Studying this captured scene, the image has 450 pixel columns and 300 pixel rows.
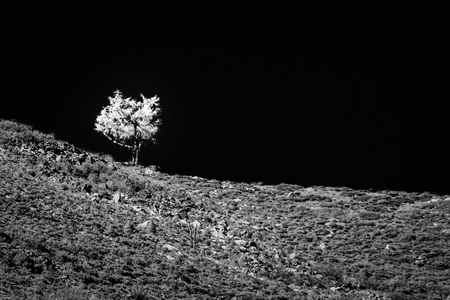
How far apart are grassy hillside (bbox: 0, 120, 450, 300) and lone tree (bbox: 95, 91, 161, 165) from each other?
13937 mm

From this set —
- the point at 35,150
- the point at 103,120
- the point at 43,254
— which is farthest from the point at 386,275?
the point at 103,120

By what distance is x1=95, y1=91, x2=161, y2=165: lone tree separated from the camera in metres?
52.5

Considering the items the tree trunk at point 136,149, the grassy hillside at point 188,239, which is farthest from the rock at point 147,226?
the tree trunk at point 136,149

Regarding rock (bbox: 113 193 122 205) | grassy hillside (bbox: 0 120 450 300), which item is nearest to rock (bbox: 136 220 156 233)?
grassy hillside (bbox: 0 120 450 300)

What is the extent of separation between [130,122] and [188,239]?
1218 inches

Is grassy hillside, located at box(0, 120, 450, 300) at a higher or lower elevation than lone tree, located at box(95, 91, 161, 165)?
lower

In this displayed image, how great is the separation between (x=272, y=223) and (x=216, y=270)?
1266 cm

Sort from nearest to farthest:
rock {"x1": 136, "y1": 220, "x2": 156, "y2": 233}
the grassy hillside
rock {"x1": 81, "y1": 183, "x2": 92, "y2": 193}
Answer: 1. the grassy hillside
2. rock {"x1": 136, "y1": 220, "x2": 156, "y2": 233}
3. rock {"x1": 81, "y1": 183, "x2": 92, "y2": 193}

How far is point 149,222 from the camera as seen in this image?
25.5 meters

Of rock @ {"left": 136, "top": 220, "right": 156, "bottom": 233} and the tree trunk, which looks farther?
the tree trunk

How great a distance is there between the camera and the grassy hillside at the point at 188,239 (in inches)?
680

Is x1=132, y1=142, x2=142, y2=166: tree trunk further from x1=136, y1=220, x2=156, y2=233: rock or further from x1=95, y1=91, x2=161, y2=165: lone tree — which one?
x1=136, y1=220, x2=156, y2=233: rock

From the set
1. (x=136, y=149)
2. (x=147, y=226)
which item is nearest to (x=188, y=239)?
(x=147, y=226)

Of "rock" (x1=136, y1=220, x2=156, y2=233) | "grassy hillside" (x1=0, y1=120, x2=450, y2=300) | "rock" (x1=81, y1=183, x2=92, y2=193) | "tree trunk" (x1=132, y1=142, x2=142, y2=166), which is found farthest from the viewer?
"tree trunk" (x1=132, y1=142, x2=142, y2=166)
